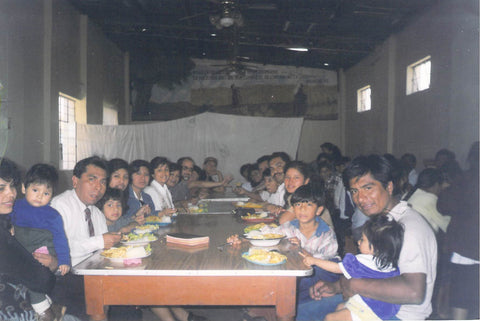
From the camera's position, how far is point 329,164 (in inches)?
228

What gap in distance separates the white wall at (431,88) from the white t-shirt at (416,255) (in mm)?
3819

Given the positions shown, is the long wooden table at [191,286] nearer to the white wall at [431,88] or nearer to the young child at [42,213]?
the young child at [42,213]

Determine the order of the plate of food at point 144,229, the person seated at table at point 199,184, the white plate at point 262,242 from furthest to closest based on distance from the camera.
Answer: the person seated at table at point 199,184 < the plate of food at point 144,229 < the white plate at point 262,242

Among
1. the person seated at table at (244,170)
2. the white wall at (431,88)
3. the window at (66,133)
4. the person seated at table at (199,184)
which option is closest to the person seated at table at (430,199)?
the white wall at (431,88)

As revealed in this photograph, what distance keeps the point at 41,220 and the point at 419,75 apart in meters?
6.33

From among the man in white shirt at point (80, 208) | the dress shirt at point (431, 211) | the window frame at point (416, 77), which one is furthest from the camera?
the window frame at point (416, 77)

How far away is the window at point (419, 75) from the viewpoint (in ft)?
20.5

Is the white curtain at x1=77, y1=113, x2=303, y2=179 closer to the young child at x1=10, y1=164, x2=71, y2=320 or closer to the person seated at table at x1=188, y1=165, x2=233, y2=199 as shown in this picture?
the person seated at table at x1=188, y1=165, x2=233, y2=199

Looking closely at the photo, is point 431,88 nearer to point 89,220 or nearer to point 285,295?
point 285,295

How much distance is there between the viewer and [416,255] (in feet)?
5.40

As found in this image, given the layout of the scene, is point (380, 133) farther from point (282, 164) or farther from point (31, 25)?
point (31, 25)

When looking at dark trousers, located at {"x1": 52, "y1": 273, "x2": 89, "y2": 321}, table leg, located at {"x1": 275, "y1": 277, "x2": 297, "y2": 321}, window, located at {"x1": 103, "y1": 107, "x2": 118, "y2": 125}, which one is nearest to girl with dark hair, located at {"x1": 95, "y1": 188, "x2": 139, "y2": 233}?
Answer: dark trousers, located at {"x1": 52, "y1": 273, "x2": 89, "y2": 321}

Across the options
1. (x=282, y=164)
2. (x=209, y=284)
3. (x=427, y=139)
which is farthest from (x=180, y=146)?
(x=209, y=284)

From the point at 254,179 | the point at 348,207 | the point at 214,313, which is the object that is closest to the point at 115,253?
the point at 214,313
